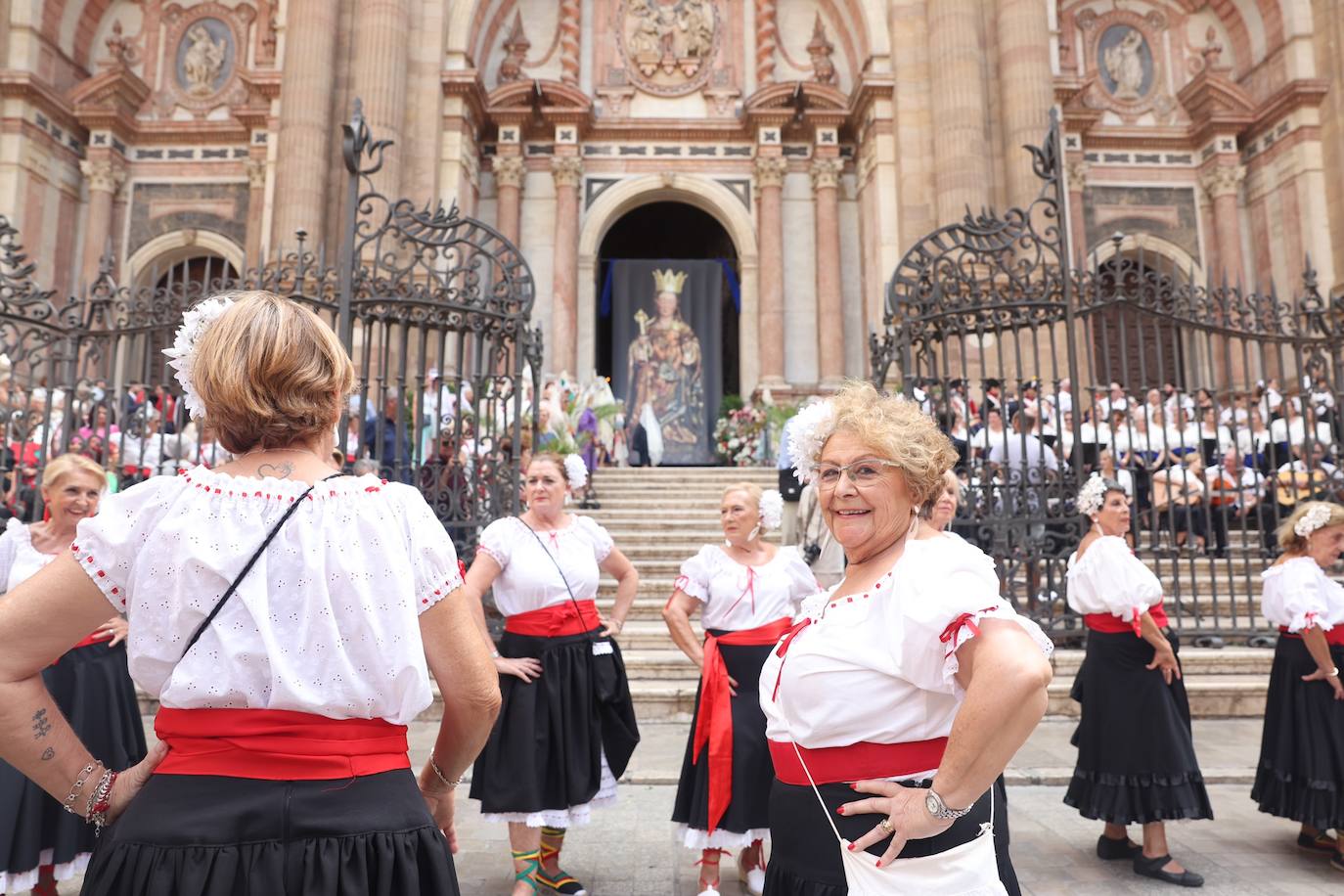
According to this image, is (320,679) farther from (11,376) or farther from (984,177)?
(984,177)

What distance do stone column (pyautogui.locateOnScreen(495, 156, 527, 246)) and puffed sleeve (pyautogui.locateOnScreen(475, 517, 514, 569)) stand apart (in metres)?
14.3

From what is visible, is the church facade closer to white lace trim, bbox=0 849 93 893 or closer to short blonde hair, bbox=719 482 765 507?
short blonde hair, bbox=719 482 765 507

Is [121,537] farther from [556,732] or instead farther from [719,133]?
[719,133]

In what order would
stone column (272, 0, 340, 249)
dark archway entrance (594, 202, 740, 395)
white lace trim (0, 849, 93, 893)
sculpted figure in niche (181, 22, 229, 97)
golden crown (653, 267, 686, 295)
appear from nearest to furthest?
1. white lace trim (0, 849, 93, 893)
2. stone column (272, 0, 340, 249)
3. sculpted figure in niche (181, 22, 229, 97)
4. golden crown (653, 267, 686, 295)
5. dark archway entrance (594, 202, 740, 395)

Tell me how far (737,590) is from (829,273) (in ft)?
47.0

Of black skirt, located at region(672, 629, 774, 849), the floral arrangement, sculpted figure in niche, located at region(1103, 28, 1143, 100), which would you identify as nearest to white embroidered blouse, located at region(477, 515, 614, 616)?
black skirt, located at region(672, 629, 774, 849)

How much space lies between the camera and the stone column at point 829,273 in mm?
17234

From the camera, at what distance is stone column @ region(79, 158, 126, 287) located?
17469mm

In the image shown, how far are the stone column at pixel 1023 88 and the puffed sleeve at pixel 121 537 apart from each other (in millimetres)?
14875

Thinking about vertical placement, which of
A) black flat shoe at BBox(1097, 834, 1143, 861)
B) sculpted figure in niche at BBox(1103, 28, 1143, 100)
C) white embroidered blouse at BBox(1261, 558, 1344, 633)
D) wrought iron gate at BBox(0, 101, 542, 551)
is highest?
sculpted figure in niche at BBox(1103, 28, 1143, 100)

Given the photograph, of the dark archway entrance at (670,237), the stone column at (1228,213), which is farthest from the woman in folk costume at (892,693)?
the stone column at (1228,213)

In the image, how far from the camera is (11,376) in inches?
309

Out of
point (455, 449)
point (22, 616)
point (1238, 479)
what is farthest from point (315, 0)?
point (22, 616)

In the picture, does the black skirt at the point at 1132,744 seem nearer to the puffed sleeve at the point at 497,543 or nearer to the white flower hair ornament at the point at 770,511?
the white flower hair ornament at the point at 770,511
